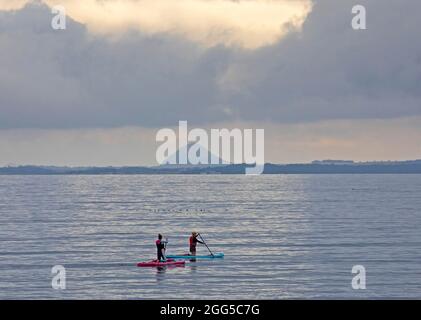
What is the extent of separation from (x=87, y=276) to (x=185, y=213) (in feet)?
285

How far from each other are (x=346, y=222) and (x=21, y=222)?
159ft

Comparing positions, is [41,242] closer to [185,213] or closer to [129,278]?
[129,278]

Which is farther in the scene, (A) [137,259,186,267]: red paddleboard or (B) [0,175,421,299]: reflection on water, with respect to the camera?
(A) [137,259,186,267]: red paddleboard

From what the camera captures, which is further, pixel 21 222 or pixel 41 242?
pixel 21 222

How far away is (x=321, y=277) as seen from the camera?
57875mm

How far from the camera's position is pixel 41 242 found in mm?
86562

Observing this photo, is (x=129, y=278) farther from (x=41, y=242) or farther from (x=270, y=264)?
(x=41, y=242)

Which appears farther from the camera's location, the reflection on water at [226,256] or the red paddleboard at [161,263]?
the red paddleboard at [161,263]

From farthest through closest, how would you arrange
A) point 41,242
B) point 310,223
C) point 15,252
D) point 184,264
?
point 310,223 < point 41,242 < point 15,252 < point 184,264

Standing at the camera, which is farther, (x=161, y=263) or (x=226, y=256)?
(x=226, y=256)

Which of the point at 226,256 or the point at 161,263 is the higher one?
the point at 226,256
